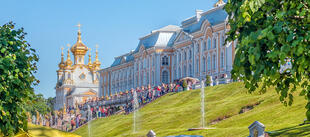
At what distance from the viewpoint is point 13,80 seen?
56.3 ft

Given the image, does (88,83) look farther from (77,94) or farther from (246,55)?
(246,55)

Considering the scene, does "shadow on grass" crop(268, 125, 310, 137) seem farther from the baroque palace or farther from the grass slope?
the baroque palace

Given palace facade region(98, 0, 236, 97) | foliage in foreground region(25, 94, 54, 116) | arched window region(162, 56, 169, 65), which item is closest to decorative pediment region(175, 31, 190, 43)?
palace facade region(98, 0, 236, 97)

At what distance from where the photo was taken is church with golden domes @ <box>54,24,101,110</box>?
5015 inches

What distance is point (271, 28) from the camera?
38.4ft

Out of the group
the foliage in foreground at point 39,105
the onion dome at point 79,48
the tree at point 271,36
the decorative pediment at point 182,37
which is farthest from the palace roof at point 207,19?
the onion dome at point 79,48

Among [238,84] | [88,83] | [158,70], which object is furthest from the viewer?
[88,83]

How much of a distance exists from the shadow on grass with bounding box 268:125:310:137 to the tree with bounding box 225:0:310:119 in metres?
11.1

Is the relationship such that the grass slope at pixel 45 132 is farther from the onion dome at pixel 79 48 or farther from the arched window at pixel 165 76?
the onion dome at pixel 79 48

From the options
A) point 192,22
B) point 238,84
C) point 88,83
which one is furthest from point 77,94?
point 238,84

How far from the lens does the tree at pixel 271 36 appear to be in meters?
11.6

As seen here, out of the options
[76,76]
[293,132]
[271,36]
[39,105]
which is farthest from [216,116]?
[76,76]

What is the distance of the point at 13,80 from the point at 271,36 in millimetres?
8047

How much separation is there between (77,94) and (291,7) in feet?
369
